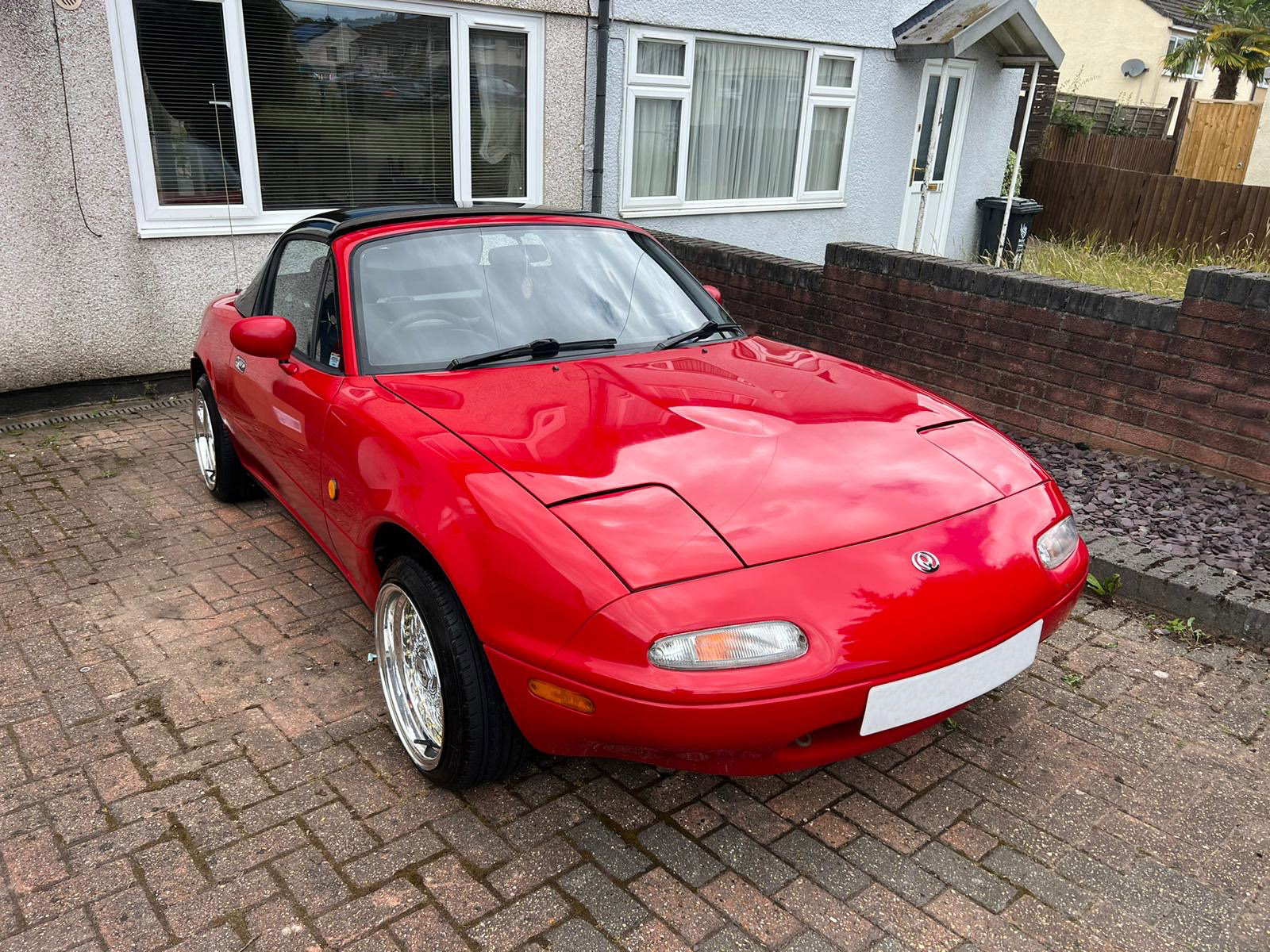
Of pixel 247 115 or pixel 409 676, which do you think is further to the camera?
pixel 247 115

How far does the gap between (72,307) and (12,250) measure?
18.5 inches

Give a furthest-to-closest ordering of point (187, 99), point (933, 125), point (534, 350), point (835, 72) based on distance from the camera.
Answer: point (933, 125), point (835, 72), point (187, 99), point (534, 350)

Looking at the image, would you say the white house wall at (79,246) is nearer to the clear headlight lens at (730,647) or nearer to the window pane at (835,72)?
the clear headlight lens at (730,647)

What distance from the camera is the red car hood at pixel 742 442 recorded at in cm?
235

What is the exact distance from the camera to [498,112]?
7.69m

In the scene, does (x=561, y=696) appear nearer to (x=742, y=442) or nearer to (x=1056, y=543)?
(x=742, y=442)

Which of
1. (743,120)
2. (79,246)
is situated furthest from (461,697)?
(743,120)

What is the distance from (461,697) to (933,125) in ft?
35.9

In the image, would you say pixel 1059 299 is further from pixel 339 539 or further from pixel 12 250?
pixel 12 250

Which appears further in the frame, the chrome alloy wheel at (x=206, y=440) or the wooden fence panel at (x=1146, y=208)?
the wooden fence panel at (x=1146, y=208)

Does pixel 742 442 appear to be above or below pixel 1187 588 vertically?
above

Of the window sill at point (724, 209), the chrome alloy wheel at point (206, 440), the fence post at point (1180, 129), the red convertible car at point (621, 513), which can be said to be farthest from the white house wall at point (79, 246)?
the fence post at point (1180, 129)

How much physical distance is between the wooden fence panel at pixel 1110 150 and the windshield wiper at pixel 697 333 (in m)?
16.3

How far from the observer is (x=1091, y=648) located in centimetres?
353
